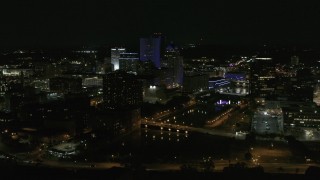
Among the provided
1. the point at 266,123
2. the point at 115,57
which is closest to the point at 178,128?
the point at 266,123

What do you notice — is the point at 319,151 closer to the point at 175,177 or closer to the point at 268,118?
the point at 268,118

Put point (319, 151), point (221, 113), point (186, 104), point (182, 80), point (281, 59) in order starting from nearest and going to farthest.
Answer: point (319, 151) → point (221, 113) → point (186, 104) → point (182, 80) → point (281, 59)

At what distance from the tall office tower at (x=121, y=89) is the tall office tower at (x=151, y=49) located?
6.85 meters

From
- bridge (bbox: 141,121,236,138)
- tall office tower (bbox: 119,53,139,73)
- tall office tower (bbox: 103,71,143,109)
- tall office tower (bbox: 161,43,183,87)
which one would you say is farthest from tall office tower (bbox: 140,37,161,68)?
bridge (bbox: 141,121,236,138)

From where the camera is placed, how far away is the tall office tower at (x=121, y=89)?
11945 mm

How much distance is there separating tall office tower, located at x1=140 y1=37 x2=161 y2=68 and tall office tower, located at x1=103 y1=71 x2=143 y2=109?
6.85 meters

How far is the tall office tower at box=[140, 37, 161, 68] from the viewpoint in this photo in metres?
19.2

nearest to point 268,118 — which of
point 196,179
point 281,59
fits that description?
point 196,179

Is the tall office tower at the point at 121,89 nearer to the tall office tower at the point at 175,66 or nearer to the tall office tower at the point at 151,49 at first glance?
the tall office tower at the point at 175,66

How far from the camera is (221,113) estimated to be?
11383 millimetres

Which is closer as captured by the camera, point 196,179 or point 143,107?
point 196,179

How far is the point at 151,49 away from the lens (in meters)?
19.3

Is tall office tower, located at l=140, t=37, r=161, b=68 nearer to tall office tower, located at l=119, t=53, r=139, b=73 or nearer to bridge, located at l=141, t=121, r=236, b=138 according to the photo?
tall office tower, located at l=119, t=53, r=139, b=73

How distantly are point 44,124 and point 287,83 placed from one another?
9.07 m
